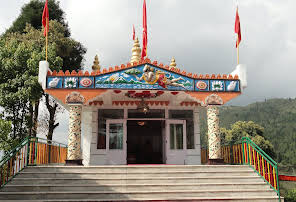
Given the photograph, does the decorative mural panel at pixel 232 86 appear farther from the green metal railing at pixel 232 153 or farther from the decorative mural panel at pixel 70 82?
the decorative mural panel at pixel 70 82

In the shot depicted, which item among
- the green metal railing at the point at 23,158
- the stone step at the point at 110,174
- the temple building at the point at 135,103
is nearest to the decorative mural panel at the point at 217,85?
the temple building at the point at 135,103

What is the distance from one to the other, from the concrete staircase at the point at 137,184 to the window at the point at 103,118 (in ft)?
11.3

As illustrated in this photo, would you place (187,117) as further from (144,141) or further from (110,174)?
(144,141)

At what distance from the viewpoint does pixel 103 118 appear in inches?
463

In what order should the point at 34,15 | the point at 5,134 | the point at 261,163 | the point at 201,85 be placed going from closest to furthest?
the point at 261,163 → the point at 201,85 → the point at 5,134 → the point at 34,15

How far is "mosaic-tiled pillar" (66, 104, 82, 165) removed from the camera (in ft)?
30.7

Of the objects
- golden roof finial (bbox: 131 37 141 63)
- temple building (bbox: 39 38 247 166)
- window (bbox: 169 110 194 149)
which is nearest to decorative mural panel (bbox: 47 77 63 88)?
temple building (bbox: 39 38 247 166)

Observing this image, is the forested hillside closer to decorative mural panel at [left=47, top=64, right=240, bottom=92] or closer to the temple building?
the temple building

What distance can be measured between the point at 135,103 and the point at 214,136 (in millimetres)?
3679

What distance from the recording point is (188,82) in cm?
1012

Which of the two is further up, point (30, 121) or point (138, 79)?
point (138, 79)

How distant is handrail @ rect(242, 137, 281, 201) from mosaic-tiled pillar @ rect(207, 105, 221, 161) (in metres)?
0.87

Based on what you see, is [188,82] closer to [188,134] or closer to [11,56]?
[188,134]

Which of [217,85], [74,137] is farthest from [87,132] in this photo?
[217,85]
